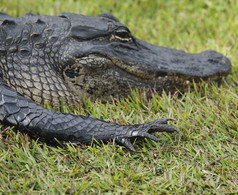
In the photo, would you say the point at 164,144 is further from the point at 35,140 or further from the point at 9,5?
the point at 9,5

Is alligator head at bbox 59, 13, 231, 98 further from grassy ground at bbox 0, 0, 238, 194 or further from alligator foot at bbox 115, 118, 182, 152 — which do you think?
alligator foot at bbox 115, 118, 182, 152

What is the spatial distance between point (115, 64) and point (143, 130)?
0.76m

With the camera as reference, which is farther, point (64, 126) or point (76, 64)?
point (76, 64)

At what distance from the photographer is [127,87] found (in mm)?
3205

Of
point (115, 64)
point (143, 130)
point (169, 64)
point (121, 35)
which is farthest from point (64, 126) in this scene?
point (169, 64)

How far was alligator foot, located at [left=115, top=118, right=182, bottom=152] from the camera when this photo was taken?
2592 millimetres

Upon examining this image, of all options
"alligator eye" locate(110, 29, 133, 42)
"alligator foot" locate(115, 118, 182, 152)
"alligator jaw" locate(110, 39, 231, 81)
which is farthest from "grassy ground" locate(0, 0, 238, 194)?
"alligator eye" locate(110, 29, 133, 42)

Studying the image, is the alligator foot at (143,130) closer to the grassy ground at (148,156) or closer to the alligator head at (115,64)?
the grassy ground at (148,156)

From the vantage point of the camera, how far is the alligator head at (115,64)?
10.0 feet

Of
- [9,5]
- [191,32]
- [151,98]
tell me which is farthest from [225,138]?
[9,5]

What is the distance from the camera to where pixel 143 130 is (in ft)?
8.71

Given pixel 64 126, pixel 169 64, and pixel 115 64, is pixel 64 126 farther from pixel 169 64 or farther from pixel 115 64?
pixel 169 64

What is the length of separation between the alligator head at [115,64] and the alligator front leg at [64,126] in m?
0.49

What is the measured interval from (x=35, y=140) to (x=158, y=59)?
54.8 inches
